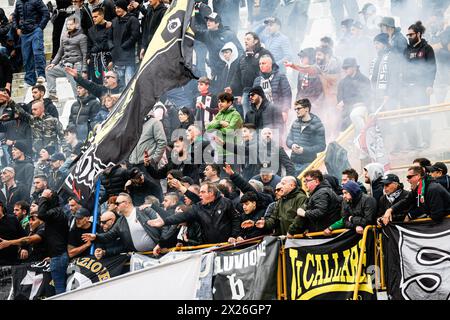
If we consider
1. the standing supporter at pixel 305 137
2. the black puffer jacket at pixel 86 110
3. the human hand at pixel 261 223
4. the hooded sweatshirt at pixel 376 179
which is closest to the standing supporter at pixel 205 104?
the standing supporter at pixel 305 137

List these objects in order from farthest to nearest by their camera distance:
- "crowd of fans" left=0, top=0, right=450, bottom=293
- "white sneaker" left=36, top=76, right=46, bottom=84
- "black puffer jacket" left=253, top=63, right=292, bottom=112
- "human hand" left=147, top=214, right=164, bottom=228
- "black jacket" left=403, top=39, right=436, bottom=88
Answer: "white sneaker" left=36, top=76, right=46, bottom=84 → "black puffer jacket" left=253, top=63, right=292, bottom=112 → "black jacket" left=403, top=39, right=436, bottom=88 → "human hand" left=147, top=214, right=164, bottom=228 → "crowd of fans" left=0, top=0, right=450, bottom=293

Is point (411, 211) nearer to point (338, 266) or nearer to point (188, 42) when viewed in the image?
point (338, 266)

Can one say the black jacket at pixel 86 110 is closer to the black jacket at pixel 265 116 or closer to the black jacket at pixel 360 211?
the black jacket at pixel 265 116

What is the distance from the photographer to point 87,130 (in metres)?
17.2

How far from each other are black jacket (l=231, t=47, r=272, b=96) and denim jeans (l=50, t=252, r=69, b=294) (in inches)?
149

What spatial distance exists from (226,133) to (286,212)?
2.39 metres

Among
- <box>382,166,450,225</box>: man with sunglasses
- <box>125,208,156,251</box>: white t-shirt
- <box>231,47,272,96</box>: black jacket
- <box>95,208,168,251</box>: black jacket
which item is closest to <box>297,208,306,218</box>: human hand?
<box>382,166,450,225</box>: man with sunglasses

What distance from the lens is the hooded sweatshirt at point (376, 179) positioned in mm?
11898

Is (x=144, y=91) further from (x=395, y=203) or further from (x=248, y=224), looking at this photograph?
(x=395, y=203)

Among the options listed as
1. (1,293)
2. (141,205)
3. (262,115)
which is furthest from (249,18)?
(1,293)

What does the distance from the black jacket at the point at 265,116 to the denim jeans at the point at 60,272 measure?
9.97ft

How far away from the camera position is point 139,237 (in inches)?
523

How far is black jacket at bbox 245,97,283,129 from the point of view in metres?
14.7

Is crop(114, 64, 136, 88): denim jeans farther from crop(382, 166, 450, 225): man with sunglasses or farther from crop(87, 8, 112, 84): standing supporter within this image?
crop(382, 166, 450, 225): man with sunglasses
